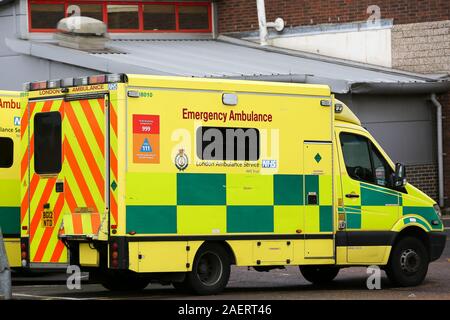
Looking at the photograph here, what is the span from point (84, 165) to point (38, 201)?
997 mm

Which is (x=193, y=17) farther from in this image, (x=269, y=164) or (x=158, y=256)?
(x=158, y=256)

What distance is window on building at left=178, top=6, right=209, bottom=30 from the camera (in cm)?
3253

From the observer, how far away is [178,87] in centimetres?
1448

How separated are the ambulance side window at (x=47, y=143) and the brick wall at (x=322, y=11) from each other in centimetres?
1672

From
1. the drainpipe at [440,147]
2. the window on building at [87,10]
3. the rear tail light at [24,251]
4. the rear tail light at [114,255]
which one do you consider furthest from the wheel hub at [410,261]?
the window on building at [87,10]

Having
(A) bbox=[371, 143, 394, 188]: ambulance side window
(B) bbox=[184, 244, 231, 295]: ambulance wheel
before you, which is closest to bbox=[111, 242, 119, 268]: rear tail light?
(B) bbox=[184, 244, 231, 295]: ambulance wheel

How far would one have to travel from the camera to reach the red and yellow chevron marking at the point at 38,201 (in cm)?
1477

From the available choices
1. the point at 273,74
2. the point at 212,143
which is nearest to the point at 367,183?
the point at 212,143

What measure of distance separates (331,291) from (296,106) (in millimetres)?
2471

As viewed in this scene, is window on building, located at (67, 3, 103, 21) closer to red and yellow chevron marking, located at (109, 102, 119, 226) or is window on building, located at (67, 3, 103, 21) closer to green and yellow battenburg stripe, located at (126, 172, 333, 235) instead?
green and yellow battenburg stripe, located at (126, 172, 333, 235)

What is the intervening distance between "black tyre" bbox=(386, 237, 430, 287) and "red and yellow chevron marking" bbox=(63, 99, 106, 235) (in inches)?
171

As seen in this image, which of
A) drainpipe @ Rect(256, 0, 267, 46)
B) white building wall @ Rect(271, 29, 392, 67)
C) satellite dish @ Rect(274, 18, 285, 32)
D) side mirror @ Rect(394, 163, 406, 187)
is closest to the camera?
A: side mirror @ Rect(394, 163, 406, 187)

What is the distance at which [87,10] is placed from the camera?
3066cm
